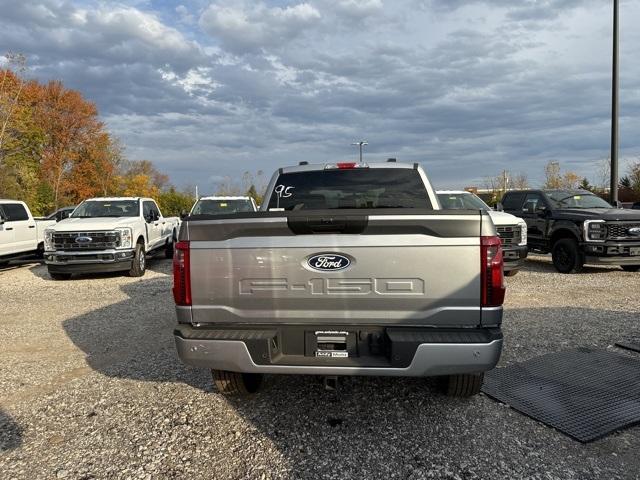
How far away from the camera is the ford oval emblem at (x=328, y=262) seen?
10.2 ft

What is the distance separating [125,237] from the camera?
10586 millimetres

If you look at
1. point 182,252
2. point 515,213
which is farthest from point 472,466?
point 515,213

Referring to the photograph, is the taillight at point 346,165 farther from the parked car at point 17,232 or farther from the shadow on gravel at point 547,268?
the parked car at point 17,232

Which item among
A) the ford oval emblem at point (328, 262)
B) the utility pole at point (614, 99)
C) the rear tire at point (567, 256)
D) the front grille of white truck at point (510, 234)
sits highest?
the utility pole at point (614, 99)

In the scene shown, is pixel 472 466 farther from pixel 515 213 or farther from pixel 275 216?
pixel 515 213

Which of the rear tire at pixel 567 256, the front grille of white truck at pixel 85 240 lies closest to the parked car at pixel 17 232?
the front grille of white truck at pixel 85 240

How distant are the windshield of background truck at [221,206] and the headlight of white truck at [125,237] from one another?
3143 millimetres

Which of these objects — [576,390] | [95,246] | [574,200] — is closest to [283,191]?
[576,390]

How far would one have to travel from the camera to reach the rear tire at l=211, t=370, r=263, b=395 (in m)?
3.71

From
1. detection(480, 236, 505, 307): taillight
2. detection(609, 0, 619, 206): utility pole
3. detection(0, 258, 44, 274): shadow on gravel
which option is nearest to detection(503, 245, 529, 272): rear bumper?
detection(609, 0, 619, 206): utility pole

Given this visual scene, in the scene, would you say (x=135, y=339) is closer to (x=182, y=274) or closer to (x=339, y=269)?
(x=182, y=274)

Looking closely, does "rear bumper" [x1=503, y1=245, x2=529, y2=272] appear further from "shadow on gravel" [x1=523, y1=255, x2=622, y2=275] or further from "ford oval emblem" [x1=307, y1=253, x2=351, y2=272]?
"ford oval emblem" [x1=307, y1=253, x2=351, y2=272]

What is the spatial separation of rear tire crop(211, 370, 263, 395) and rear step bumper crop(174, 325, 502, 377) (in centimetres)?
52

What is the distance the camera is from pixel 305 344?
10.4ft
